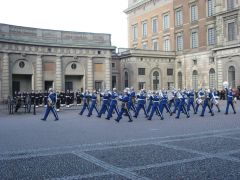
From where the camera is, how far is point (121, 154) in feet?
29.2

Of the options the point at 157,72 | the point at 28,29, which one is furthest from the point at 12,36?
the point at 157,72

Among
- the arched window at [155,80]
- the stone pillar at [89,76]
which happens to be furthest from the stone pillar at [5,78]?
the arched window at [155,80]

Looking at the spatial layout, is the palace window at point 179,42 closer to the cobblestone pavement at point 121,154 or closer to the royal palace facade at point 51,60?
the royal palace facade at point 51,60

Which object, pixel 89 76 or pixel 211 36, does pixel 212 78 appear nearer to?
pixel 211 36

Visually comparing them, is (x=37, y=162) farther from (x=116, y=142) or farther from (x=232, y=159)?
(x=232, y=159)

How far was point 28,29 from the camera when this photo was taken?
33344 mm

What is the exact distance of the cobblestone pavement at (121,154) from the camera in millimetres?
6922

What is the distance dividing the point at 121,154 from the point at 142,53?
3857 cm

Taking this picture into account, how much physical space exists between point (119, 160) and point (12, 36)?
1056 inches

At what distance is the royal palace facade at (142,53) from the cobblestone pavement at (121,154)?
66.7ft

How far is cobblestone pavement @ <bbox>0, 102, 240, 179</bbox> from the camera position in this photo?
6.92 meters

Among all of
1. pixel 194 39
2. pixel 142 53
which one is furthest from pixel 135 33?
pixel 194 39

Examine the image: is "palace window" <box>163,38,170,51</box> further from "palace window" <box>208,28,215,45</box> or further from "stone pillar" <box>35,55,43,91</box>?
"stone pillar" <box>35,55,43,91</box>

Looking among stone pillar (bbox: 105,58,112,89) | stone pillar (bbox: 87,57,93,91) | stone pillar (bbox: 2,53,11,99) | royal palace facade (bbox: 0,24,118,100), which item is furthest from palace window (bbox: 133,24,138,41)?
stone pillar (bbox: 2,53,11,99)
